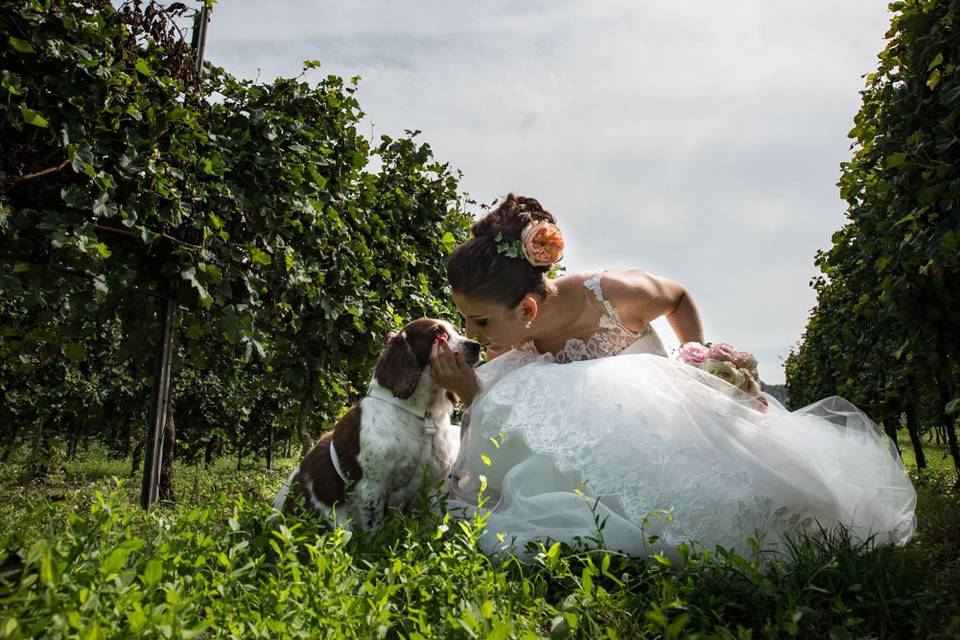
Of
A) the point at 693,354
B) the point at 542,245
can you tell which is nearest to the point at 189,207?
the point at 542,245

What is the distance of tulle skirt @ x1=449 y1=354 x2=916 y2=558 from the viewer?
99.4 inches

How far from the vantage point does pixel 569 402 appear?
292cm

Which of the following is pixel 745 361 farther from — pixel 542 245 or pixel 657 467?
pixel 542 245

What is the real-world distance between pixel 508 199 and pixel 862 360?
701 cm

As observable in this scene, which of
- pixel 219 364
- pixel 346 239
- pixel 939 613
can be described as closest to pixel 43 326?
pixel 346 239

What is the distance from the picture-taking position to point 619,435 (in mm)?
2723

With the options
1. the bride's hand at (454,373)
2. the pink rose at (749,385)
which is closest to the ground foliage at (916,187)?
the pink rose at (749,385)

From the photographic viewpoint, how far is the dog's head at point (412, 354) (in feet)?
11.4

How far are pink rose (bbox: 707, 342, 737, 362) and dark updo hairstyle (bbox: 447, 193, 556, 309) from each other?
918mm

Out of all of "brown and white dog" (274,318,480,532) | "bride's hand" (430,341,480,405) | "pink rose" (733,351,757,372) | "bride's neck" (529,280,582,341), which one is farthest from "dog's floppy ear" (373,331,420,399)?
"pink rose" (733,351,757,372)

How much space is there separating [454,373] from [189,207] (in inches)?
76.7

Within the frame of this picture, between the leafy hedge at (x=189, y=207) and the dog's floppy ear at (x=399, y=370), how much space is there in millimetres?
1183

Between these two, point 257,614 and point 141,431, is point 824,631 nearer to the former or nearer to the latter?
point 257,614

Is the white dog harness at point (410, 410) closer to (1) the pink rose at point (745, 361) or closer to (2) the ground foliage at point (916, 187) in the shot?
(1) the pink rose at point (745, 361)
